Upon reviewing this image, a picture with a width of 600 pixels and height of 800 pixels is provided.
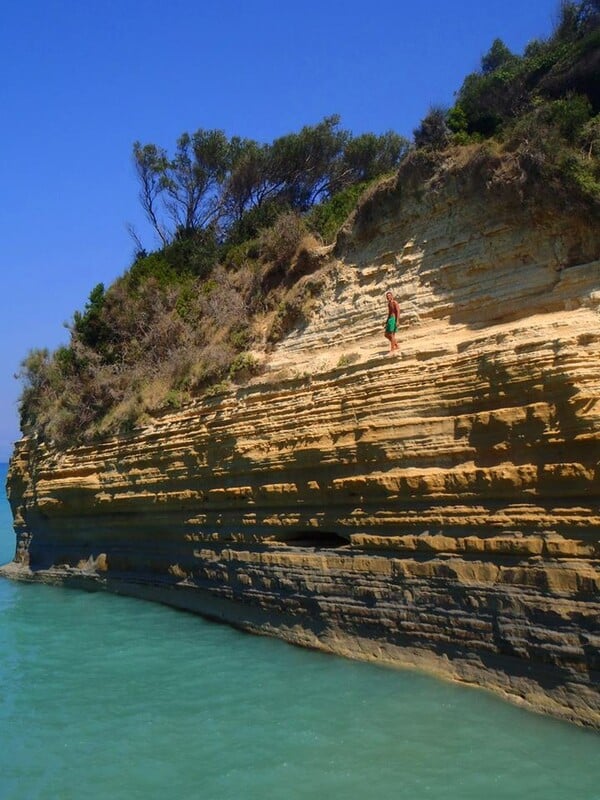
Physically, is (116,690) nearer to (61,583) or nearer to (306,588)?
(306,588)

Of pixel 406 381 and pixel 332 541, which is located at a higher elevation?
pixel 406 381

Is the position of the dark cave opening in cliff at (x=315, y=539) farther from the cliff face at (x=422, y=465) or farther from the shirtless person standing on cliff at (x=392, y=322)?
the shirtless person standing on cliff at (x=392, y=322)

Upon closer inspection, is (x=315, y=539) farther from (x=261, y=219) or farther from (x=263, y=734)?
(x=261, y=219)

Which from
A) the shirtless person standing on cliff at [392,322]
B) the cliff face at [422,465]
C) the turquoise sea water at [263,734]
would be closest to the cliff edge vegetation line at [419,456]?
the cliff face at [422,465]

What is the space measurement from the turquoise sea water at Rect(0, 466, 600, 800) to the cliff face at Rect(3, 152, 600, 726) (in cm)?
50

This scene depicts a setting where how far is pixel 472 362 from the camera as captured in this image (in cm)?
844

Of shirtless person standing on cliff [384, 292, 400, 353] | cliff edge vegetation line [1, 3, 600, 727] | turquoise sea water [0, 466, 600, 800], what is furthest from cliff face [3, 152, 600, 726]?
turquoise sea water [0, 466, 600, 800]

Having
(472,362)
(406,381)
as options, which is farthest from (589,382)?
(406,381)

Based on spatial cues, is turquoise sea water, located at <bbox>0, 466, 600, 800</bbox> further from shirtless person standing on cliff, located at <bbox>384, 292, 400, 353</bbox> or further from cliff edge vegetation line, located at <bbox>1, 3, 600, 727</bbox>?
shirtless person standing on cliff, located at <bbox>384, 292, 400, 353</bbox>

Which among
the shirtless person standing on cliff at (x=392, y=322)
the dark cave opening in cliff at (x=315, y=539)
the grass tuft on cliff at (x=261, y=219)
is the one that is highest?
the grass tuft on cliff at (x=261, y=219)

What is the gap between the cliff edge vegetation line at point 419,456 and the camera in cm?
738

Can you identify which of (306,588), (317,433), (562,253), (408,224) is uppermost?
(408,224)

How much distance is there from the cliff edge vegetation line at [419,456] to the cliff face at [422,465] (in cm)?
3

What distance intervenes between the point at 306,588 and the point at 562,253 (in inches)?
215
